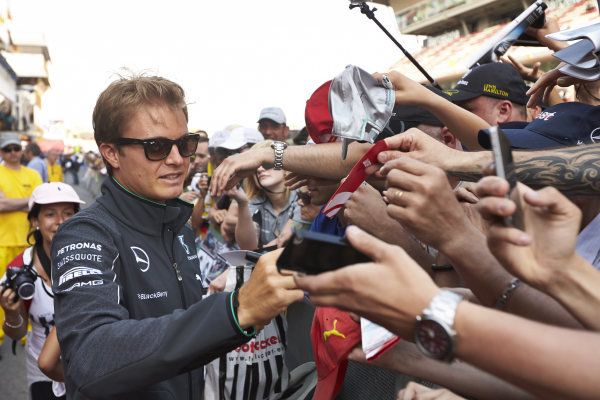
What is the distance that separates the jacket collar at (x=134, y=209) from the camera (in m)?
2.09

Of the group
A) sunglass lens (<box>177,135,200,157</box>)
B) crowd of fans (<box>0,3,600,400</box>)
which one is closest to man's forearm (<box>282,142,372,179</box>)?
crowd of fans (<box>0,3,600,400</box>)

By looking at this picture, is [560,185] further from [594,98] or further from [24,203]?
[24,203]

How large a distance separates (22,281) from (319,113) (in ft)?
8.20

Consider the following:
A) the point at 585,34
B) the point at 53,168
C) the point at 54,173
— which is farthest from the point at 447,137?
the point at 53,168

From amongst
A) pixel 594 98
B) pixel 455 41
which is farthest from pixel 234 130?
pixel 455 41

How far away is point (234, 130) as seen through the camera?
5957mm

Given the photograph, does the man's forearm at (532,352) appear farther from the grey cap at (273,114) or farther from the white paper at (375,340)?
the grey cap at (273,114)

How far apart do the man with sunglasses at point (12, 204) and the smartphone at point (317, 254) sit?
6469 millimetres

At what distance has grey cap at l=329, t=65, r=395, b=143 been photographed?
1896 millimetres

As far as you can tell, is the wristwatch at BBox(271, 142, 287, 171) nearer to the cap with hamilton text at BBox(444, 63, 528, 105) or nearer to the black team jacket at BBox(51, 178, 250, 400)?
the black team jacket at BBox(51, 178, 250, 400)

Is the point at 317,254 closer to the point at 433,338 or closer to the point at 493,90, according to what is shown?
the point at 433,338

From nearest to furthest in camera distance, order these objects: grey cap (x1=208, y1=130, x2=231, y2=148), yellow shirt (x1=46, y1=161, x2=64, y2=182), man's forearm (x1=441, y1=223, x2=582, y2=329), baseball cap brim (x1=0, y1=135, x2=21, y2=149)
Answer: man's forearm (x1=441, y1=223, x2=582, y2=329)
grey cap (x1=208, y1=130, x2=231, y2=148)
baseball cap brim (x1=0, y1=135, x2=21, y2=149)
yellow shirt (x1=46, y1=161, x2=64, y2=182)

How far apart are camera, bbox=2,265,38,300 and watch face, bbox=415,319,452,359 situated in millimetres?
3211

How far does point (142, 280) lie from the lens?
6.47 feet
